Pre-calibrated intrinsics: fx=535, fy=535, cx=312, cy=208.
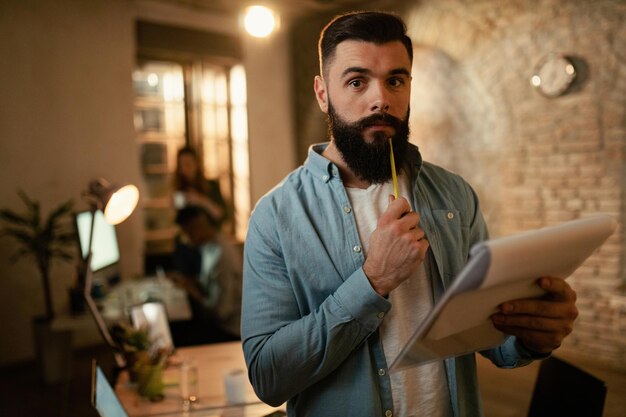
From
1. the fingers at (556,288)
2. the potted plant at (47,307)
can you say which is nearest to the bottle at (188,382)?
the fingers at (556,288)

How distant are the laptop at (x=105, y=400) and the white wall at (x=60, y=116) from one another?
2.94m

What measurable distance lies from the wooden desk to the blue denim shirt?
25.8 inches

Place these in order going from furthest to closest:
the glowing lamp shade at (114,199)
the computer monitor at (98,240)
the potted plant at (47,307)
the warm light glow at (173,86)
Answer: the warm light glow at (173,86)
the potted plant at (47,307)
the computer monitor at (98,240)
the glowing lamp shade at (114,199)

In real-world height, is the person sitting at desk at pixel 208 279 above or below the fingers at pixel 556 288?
below

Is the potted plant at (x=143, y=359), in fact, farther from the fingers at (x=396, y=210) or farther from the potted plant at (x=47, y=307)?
the potted plant at (x=47, y=307)

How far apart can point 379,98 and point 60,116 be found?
4.30 meters

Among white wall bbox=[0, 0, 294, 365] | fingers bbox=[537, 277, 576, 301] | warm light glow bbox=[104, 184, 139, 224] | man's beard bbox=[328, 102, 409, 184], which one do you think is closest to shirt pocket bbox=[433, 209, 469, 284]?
man's beard bbox=[328, 102, 409, 184]

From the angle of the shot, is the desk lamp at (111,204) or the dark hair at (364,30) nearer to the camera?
the dark hair at (364,30)

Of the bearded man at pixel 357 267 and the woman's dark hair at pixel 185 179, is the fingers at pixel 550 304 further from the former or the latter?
the woman's dark hair at pixel 185 179

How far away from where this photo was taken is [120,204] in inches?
84.9

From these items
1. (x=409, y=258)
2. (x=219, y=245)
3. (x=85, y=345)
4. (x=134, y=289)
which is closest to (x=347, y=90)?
(x=409, y=258)

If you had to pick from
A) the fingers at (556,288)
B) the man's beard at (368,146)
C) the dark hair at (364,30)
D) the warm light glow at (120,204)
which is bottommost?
the fingers at (556,288)

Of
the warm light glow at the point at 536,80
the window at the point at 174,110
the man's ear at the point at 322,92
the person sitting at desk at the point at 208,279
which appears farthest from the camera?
the window at the point at 174,110

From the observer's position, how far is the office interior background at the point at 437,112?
3859 mm
